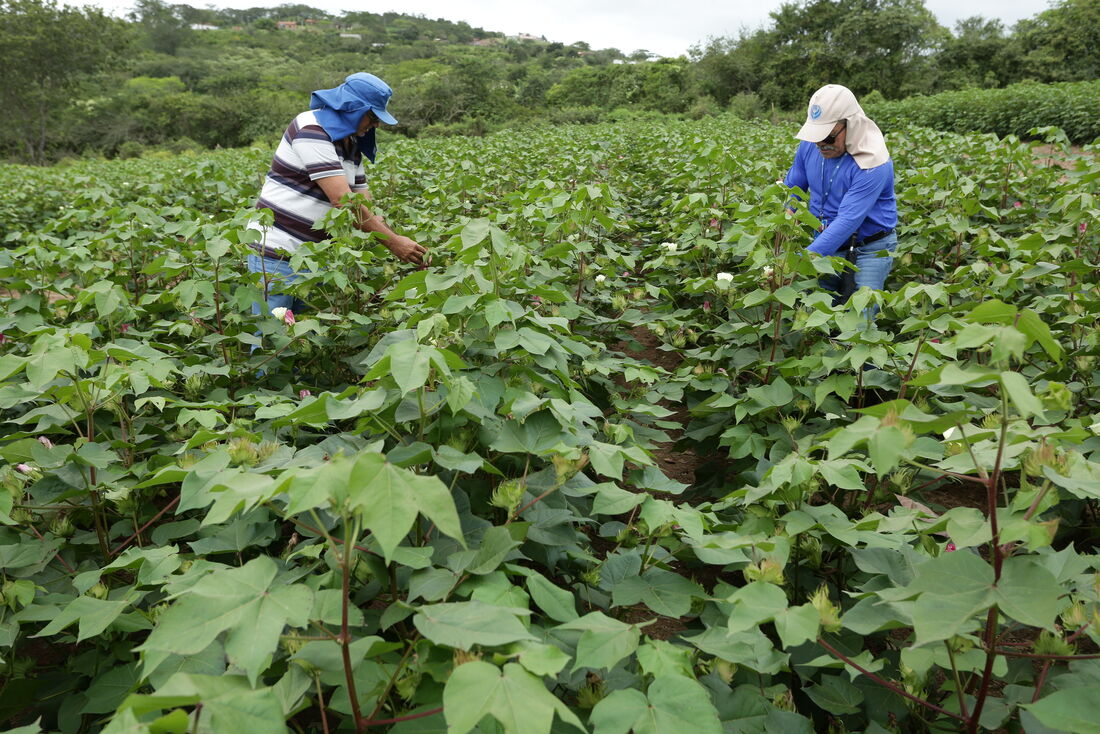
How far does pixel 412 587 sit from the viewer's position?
104cm

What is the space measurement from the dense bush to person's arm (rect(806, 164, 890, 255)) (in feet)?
43.2

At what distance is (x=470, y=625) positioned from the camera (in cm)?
88

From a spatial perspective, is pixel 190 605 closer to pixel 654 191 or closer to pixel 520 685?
pixel 520 685

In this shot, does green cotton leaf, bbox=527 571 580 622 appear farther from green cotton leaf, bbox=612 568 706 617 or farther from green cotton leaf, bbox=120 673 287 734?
green cotton leaf, bbox=120 673 287 734

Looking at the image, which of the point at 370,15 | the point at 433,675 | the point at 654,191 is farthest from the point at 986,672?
the point at 370,15

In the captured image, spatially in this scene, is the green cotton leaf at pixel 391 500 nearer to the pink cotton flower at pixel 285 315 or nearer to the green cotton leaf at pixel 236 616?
the green cotton leaf at pixel 236 616

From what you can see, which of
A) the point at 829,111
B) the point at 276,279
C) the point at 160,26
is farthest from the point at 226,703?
the point at 160,26

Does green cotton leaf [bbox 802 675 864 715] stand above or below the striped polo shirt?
below

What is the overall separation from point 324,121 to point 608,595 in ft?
9.10

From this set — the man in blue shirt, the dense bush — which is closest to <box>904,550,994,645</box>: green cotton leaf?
the man in blue shirt

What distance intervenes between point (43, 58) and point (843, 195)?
132 ft

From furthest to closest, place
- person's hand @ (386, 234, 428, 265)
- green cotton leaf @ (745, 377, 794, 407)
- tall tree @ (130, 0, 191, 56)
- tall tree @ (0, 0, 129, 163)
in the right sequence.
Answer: tall tree @ (130, 0, 191, 56) → tall tree @ (0, 0, 129, 163) → person's hand @ (386, 234, 428, 265) → green cotton leaf @ (745, 377, 794, 407)

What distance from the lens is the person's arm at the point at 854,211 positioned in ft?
10.6

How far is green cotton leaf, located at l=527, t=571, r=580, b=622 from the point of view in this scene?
108 cm
